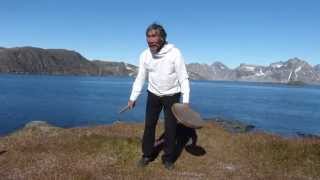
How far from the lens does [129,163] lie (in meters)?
13.4

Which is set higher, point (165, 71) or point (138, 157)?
point (165, 71)

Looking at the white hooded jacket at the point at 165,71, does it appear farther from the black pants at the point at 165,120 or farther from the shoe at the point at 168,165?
the shoe at the point at 168,165

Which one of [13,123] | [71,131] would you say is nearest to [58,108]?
[13,123]

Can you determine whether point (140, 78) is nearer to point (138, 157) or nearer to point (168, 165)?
point (168, 165)

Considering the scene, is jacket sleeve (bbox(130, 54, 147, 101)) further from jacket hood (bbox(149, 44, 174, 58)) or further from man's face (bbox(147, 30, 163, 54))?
man's face (bbox(147, 30, 163, 54))

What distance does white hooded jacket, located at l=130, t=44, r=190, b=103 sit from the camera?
452 inches

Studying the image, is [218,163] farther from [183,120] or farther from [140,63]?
[140,63]

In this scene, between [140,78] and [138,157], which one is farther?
[138,157]

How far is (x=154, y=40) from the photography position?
36.8ft

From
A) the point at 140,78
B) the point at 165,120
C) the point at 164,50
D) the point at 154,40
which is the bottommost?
the point at 165,120

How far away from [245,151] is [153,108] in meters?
5.19

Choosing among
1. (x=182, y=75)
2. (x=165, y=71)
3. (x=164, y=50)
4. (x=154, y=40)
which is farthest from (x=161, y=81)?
(x=154, y=40)

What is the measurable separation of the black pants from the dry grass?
2.02 ft

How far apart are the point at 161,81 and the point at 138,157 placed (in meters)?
3.39
